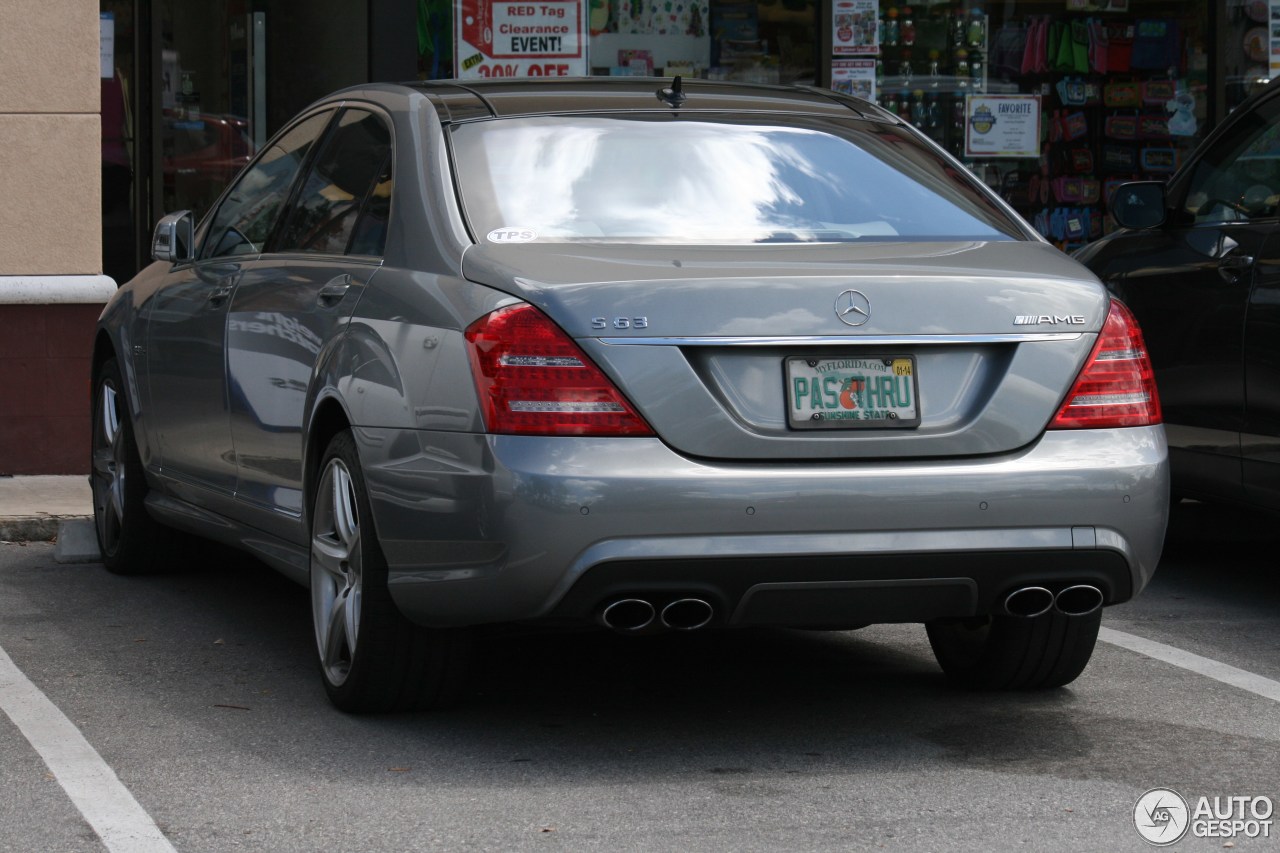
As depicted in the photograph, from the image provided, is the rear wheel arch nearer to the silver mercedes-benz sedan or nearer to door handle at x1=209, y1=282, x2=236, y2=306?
the silver mercedes-benz sedan

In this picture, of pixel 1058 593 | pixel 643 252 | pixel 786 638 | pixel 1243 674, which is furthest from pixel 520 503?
pixel 1243 674

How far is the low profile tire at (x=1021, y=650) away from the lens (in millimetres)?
5426

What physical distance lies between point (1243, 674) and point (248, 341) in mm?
2975

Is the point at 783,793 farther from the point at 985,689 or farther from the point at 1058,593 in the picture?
the point at 985,689

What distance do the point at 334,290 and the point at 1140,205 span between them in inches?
124

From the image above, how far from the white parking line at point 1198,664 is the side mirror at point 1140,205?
152 centimetres

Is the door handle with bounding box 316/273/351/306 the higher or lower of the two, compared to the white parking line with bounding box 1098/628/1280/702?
higher

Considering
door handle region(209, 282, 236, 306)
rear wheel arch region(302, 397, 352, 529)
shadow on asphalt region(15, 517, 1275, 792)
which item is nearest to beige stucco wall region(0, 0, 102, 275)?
shadow on asphalt region(15, 517, 1275, 792)

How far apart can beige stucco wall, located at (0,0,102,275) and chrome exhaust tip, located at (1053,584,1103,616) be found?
6080 millimetres

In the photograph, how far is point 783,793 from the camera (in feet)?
14.8

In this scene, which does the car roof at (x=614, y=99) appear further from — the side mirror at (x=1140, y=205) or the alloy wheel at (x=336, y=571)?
the side mirror at (x=1140, y=205)

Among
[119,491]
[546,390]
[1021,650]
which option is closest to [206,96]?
[119,491]

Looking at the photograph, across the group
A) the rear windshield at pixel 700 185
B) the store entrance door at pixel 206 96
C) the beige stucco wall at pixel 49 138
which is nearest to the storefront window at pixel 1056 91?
the store entrance door at pixel 206 96

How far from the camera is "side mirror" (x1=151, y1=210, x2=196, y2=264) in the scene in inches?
265
